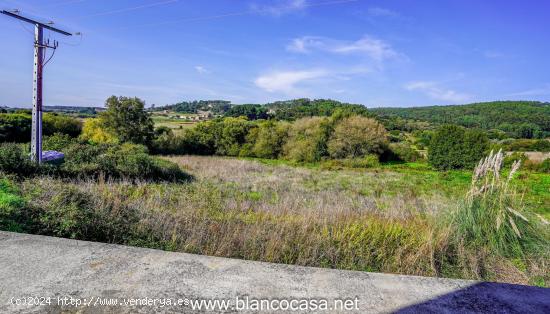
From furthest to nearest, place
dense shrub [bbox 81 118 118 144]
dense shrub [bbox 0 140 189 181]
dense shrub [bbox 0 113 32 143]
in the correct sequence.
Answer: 1. dense shrub [bbox 81 118 118 144]
2. dense shrub [bbox 0 113 32 143]
3. dense shrub [bbox 0 140 189 181]

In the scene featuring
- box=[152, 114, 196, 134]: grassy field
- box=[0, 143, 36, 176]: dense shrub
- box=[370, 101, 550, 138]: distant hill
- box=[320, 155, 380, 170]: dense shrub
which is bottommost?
box=[320, 155, 380, 170]: dense shrub

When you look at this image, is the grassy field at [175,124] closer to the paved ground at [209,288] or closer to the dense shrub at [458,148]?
the dense shrub at [458,148]

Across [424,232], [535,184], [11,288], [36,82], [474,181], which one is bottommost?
[535,184]

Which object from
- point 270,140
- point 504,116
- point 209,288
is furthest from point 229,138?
point 504,116

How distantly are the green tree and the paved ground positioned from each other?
29182 millimetres

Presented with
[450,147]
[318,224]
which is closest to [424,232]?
[318,224]

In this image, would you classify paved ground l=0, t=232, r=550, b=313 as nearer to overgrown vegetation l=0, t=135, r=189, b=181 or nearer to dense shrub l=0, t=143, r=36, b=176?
dense shrub l=0, t=143, r=36, b=176

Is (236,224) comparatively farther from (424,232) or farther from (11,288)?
(11,288)

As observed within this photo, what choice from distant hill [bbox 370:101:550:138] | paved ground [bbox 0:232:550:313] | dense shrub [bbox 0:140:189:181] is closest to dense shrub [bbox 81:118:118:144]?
dense shrub [bbox 0:140:189:181]

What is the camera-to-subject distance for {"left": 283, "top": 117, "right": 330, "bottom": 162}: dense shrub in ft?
121

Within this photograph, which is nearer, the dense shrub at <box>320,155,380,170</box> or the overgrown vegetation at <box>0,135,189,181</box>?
the overgrown vegetation at <box>0,135,189,181</box>

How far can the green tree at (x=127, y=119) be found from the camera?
91.6 ft

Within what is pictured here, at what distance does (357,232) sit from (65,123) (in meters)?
30.8

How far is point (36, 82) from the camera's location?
368 inches
